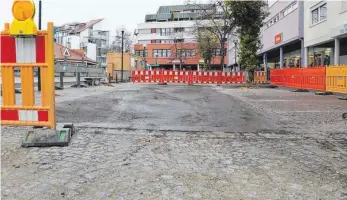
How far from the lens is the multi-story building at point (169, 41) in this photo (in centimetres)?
8956

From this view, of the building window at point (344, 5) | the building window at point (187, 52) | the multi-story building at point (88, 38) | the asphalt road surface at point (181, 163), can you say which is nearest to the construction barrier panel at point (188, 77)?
the building window at point (344, 5)

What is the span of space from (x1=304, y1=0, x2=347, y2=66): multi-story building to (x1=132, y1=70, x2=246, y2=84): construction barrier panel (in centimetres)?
645

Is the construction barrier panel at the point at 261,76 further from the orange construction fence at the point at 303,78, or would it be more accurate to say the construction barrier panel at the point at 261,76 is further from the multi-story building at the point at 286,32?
the orange construction fence at the point at 303,78

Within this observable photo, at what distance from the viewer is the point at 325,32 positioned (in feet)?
84.1

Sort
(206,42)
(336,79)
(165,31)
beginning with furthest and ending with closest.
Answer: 1. (165,31)
2. (206,42)
3. (336,79)

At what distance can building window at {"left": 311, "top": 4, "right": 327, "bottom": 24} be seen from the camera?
85.6 ft

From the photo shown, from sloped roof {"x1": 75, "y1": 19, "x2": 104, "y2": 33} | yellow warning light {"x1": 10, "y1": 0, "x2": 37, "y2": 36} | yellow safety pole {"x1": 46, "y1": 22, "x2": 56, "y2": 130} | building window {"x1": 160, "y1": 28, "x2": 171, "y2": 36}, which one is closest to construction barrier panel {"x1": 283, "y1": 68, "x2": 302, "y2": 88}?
yellow safety pole {"x1": 46, "y1": 22, "x2": 56, "y2": 130}

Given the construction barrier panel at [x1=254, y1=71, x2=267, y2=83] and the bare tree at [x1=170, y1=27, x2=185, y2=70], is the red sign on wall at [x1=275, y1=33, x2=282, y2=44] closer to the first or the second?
the construction barrier panel at [x1=254, y1=71, x2=267, y2=83]

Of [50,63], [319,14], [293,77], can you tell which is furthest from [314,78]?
[50,63]

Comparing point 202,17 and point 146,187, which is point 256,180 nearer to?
point 146,187

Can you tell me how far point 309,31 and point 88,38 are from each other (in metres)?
85.4

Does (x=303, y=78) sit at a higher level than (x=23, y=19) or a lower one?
lower

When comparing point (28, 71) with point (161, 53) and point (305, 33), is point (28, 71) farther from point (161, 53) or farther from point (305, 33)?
point (161, 53)

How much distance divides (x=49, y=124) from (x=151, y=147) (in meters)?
1.38
